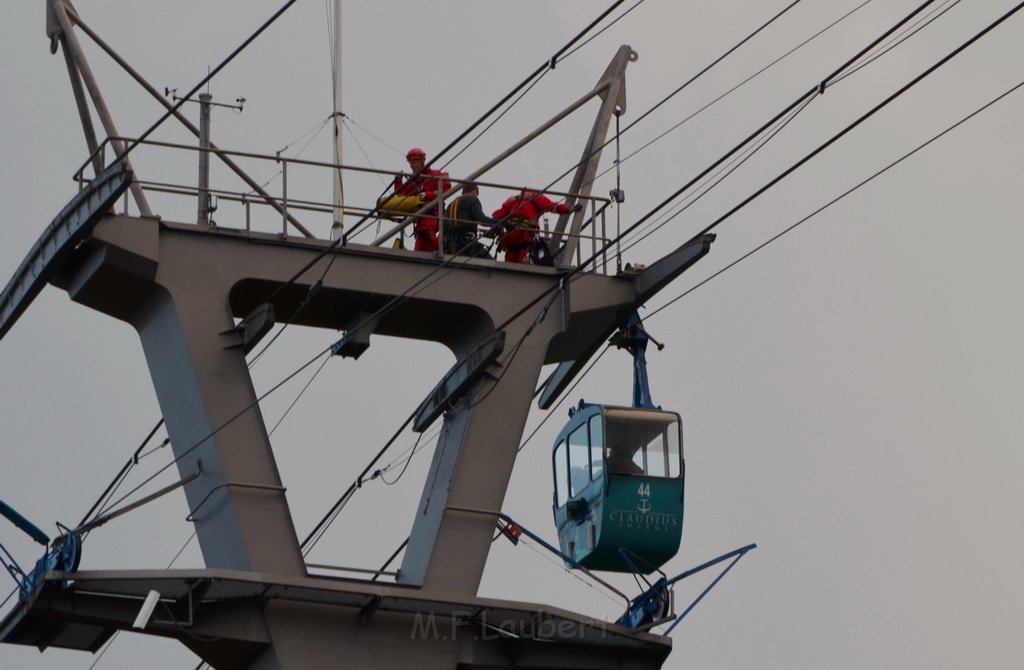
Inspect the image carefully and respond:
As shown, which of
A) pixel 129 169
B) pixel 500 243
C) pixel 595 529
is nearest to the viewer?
pixel 129 169

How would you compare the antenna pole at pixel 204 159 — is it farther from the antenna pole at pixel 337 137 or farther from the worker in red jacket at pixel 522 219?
the worker in red jacket at pixel 522 219

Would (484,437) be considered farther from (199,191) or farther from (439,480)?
(199,191)

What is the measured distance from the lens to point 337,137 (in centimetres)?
2970

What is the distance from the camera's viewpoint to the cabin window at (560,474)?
2786cm

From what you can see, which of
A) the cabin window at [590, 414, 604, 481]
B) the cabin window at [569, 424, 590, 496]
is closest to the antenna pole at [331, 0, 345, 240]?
the cabin window at [569, 424, 590, 496]

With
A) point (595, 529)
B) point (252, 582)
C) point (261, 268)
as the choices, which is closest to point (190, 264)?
point (261, 268)

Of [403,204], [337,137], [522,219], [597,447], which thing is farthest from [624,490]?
[337,137]

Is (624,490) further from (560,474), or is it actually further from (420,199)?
(420,199)

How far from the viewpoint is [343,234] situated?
27562mm

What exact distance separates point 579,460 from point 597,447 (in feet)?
1.61

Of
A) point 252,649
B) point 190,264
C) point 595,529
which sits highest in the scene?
point 190,264

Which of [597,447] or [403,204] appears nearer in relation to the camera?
[597,447]

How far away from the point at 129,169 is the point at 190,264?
2.26 m

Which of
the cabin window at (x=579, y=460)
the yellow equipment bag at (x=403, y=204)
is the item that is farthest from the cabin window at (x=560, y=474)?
the yellow equipment bag at (x=403, y=204)
